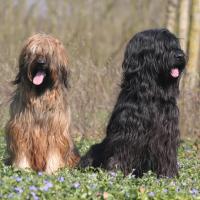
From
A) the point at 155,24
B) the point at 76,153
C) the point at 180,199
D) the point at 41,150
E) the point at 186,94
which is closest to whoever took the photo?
the point at 180,199

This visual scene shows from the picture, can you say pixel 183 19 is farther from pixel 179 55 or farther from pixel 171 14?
pixel 179 55

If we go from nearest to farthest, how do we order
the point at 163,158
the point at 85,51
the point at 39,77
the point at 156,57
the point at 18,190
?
the point at 18,190 < the point at 156,57 < the point at 163,158 < the point at 39,77 < the point at 85,51

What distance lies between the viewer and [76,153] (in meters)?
7.74

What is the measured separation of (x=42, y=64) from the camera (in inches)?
277

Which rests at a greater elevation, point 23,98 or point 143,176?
point 23,98

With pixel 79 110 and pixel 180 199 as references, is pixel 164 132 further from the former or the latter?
pixel 79 110

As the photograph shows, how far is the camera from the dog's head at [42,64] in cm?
705

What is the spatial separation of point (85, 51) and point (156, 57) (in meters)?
6.33

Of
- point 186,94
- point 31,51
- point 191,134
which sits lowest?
point 191,134

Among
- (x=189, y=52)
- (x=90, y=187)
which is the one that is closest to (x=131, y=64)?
(x=90, y=187)

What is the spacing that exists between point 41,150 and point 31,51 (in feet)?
3.63

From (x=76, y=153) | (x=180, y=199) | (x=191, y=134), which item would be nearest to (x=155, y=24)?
(x=191, y=134)

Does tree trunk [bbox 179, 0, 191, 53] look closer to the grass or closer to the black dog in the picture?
the black dog

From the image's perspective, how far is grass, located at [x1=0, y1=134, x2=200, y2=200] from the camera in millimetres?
5238
